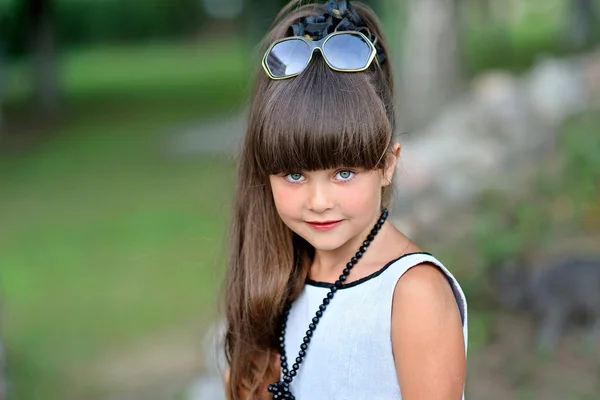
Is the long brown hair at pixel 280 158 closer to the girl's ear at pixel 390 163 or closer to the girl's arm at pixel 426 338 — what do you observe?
the girl's ear at pixel 390 163

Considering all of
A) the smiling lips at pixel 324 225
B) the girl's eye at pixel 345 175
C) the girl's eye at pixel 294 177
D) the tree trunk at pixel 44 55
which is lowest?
the tree trunk at pixel 44 55

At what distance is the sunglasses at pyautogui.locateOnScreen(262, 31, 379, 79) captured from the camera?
155cm

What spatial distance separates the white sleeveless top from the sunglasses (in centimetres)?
38

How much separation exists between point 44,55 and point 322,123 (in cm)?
1214

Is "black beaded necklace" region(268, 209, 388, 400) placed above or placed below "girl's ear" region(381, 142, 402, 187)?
below

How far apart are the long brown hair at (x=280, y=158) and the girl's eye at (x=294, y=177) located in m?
0.02

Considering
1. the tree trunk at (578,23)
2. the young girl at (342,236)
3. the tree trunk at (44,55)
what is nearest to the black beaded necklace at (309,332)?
the young girl at (342,236)

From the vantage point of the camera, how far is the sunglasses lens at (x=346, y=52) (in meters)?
1.55

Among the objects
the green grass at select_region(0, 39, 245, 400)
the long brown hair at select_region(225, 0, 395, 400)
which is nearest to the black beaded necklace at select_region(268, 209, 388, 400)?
the long brown hair at select_region(225, 0, 395, 400)

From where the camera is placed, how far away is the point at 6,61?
54.7ft

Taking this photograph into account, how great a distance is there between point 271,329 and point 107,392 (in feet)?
7.92

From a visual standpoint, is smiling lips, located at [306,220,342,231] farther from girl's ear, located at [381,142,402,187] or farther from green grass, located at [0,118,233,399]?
green grass, located at [0,118,233,399]

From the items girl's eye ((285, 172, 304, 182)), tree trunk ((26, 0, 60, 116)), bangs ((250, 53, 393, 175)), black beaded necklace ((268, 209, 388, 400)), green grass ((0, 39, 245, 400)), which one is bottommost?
green grass ((0, 39, 245, 400))

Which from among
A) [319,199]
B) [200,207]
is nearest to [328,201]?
[319,199]
